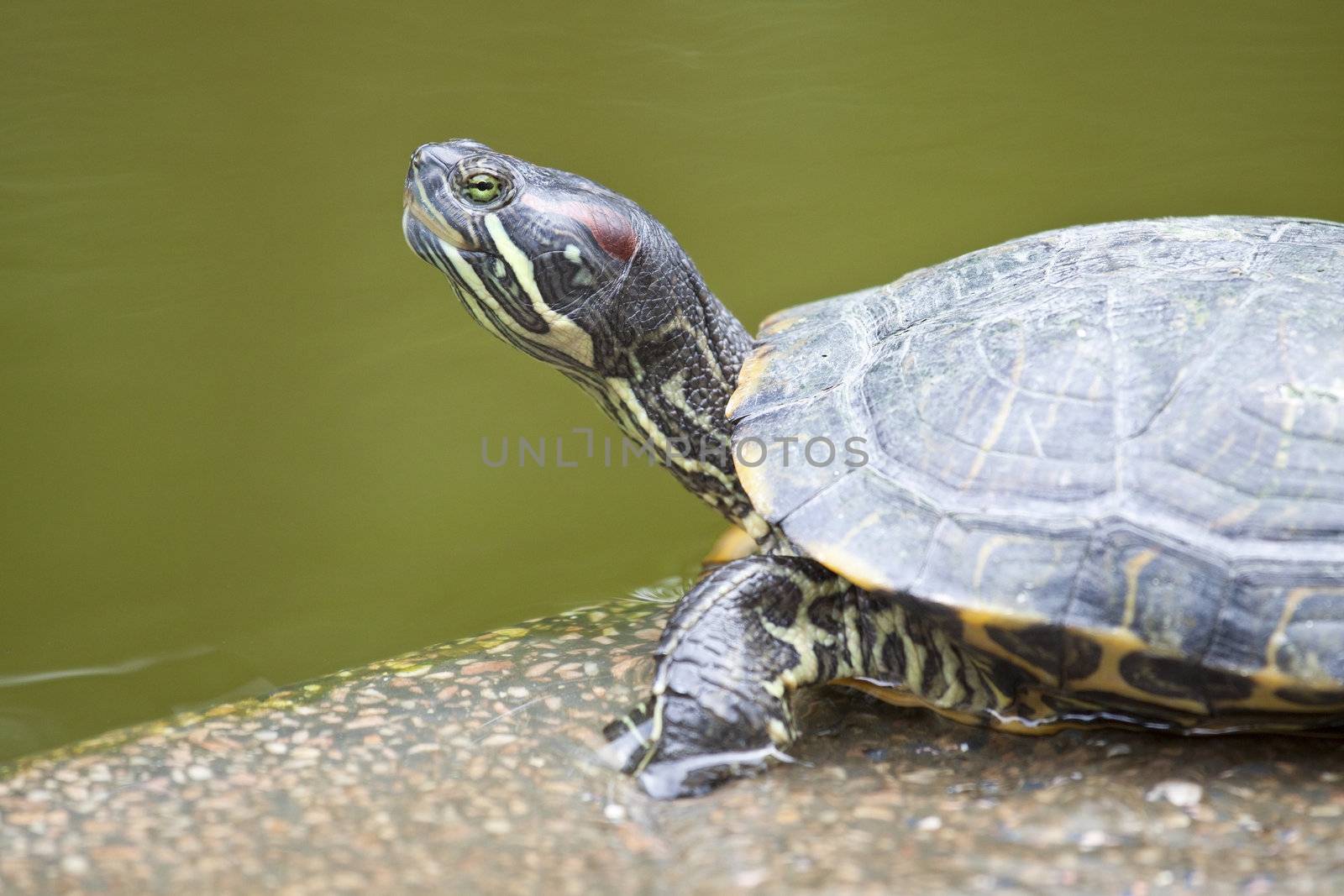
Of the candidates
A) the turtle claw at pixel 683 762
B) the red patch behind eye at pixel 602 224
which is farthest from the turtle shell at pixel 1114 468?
the red patch behind eye at pixel 602 224

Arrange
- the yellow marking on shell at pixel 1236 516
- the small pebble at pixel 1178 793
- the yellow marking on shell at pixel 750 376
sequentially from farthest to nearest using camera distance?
the yellow marking on shell at pixel 750 376
the yellow marking on shell at pixel 1236 516
the small pebble at pixel 1178 793

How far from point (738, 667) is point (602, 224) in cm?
130

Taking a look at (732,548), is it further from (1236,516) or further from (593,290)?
Answer: (1236,516)

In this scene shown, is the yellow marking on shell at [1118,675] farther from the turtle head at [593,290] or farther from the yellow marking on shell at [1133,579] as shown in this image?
the turtle head at [593,290]

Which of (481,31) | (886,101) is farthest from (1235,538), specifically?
(481,31)

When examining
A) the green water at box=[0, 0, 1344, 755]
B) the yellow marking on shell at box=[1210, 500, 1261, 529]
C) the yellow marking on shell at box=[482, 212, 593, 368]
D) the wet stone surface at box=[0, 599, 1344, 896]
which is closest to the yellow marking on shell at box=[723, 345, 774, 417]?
the yellow marking on shell at box=[482, 212, 593, 368]

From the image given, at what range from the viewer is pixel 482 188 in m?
3.14

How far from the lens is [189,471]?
437 cm

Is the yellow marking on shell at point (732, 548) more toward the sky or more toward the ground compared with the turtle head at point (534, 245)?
more toward the ground

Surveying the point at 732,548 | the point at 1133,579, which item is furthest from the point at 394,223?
the point at 1133,579

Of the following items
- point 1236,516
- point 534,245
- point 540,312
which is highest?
point 534,245

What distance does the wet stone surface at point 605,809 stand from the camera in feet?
7.11

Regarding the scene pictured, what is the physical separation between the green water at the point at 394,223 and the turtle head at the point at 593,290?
753 mm

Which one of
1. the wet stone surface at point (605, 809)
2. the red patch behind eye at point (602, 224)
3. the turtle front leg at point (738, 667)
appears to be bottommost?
the wet stone surface at point (605, 809)
